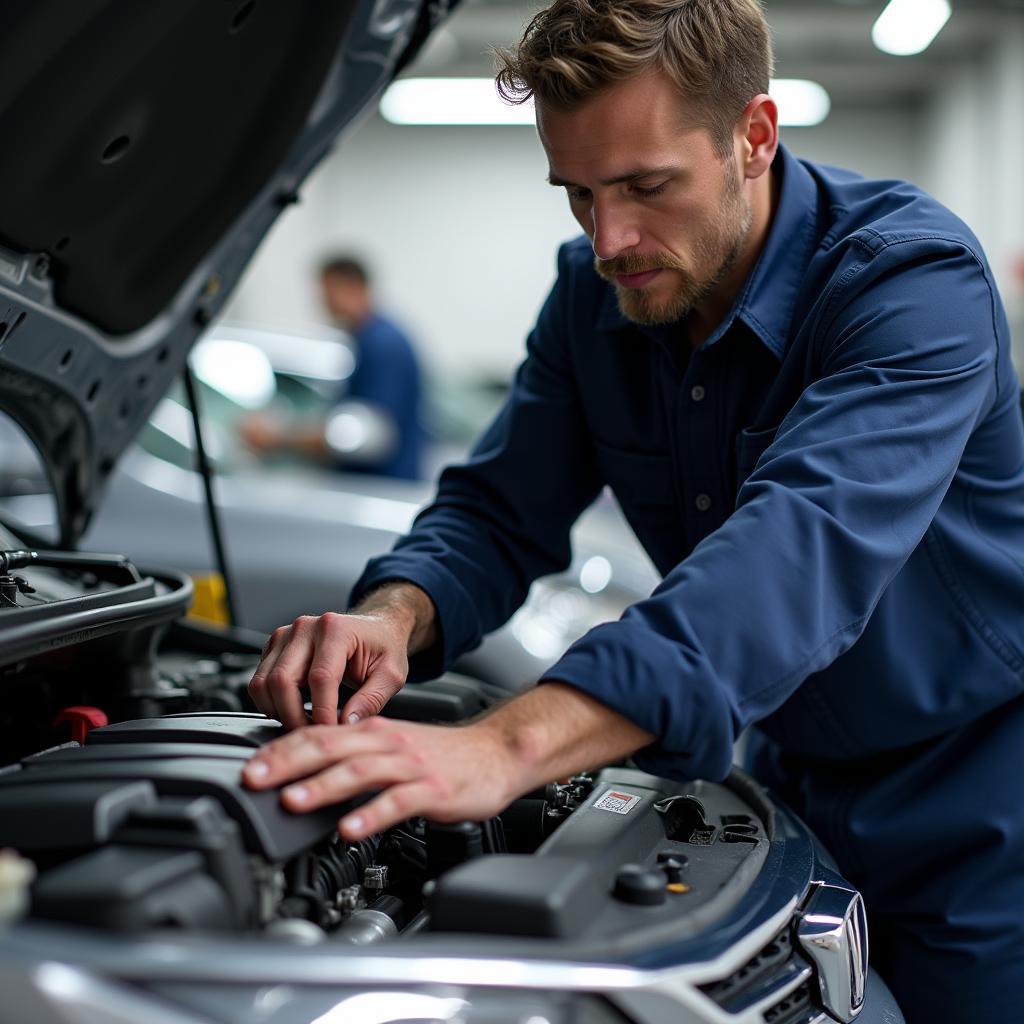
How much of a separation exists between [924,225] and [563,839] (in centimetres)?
76

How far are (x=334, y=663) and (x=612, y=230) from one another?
21.4 inches

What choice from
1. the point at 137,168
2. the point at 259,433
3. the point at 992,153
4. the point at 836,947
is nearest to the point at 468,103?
the point at 992,153

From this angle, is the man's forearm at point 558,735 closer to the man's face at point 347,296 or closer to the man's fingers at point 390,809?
the man's fingers at point 390,809

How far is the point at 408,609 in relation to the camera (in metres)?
1.49

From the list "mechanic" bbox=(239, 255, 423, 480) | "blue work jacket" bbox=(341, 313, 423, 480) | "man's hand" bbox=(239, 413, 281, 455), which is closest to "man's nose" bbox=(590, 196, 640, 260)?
"man's hand" bbox=(239, 413, 281, 455)

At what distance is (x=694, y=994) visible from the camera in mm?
911

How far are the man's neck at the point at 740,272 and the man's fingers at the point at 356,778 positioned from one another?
0.73 metres

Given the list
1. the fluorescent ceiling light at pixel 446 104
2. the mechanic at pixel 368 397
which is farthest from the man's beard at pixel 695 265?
the fluorescent ceiling light at pixel 446 104

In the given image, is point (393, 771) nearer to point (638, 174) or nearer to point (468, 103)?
point (638, 174)

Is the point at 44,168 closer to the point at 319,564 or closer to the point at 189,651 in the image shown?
the point at 189,651

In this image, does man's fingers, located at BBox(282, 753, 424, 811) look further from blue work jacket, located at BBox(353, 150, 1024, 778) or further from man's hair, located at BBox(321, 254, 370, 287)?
man's hair, located at BBox(321, 254, 370, 287)

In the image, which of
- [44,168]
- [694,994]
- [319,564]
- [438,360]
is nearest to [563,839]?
[694,994]

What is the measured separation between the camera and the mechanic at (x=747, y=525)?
3.36ft

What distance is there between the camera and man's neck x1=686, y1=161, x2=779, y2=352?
1470 millimetres
